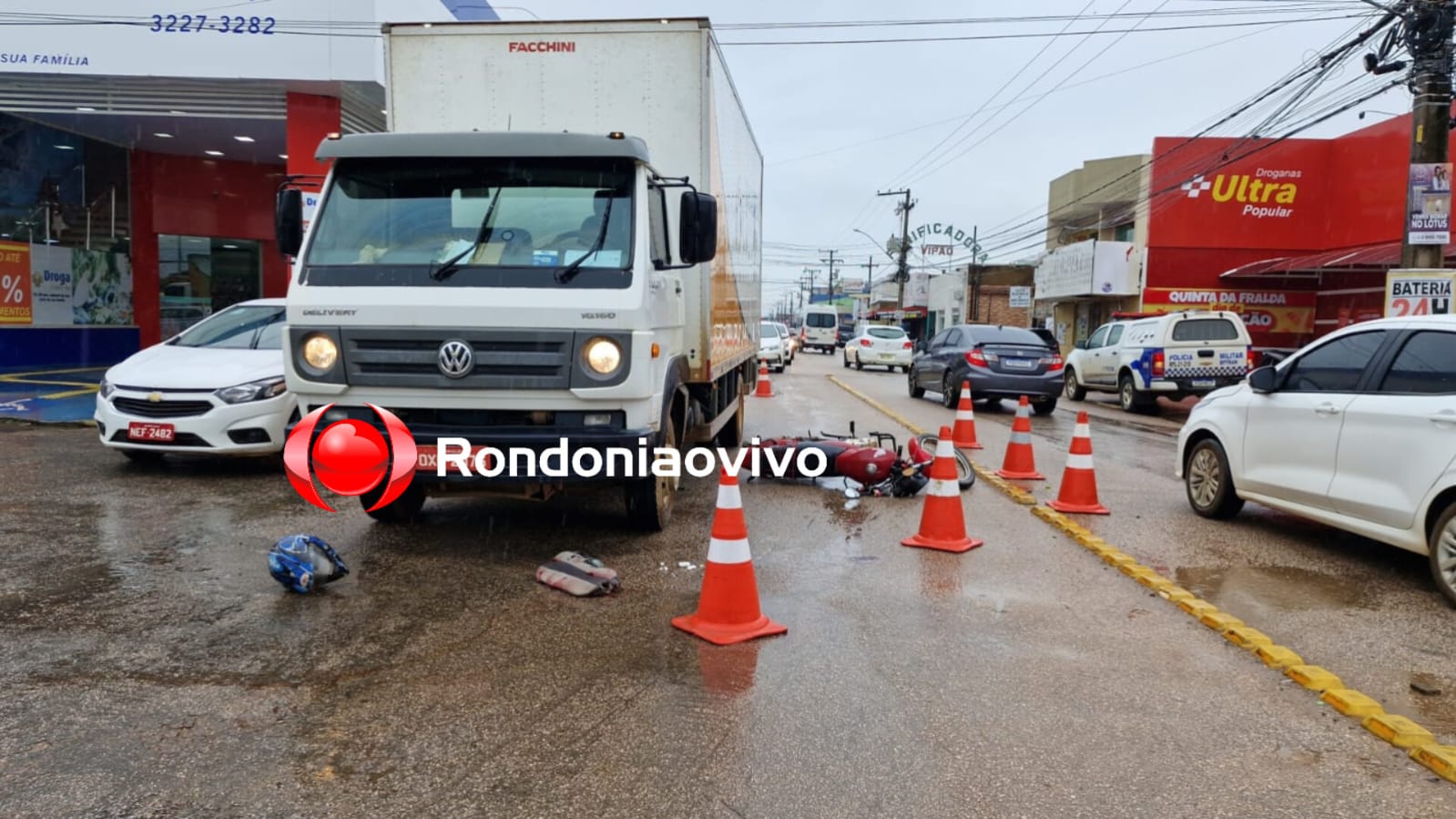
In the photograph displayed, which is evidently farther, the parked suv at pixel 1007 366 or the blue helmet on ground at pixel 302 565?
the parked suv at pixel 1007 366

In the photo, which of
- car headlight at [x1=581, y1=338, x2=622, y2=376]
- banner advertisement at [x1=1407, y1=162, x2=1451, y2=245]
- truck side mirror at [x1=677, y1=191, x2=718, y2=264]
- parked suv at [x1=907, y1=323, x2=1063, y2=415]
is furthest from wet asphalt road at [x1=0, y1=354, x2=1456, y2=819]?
parked suv at [x1=907, y1=323, x2=1063, y2=415]

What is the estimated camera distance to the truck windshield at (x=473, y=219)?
5.82 metres

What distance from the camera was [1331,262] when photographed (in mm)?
22500

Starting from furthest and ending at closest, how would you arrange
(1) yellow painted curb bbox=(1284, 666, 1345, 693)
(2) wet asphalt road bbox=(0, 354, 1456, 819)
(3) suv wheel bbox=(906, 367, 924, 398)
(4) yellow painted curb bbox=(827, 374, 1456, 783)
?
(3) suv wheel bbox=(906, 367, 924, 398), (1) yellow painted curb bbox=(1284, 666, 1345, 693), (4) yellow painted curb bbox=(827, 374, 1456, 783), (2) wet asphalt road bbox=(0, 354, 1456, 819)

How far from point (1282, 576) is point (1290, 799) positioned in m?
3.33

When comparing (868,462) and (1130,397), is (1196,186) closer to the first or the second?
(1130,397)

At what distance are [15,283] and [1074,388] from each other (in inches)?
865

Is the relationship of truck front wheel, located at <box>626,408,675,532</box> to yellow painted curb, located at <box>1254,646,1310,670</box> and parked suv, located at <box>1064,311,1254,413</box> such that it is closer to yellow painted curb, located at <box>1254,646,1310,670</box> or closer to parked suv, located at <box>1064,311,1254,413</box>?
yellow painted curb, located at <box>1254,646,1310,670</box>

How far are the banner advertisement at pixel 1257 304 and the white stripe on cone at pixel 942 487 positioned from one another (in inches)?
912

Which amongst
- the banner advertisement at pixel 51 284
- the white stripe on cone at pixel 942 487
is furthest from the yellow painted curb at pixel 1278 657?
the banner advertisement at pixel 51 284

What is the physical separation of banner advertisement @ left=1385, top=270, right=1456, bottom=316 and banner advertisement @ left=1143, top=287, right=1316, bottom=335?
49.6ft

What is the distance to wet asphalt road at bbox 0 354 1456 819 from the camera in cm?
328

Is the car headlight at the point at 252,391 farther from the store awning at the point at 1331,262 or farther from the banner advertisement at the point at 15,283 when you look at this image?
the store awning at the point at 1331,262

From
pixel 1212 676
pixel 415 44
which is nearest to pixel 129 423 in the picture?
pixel 415 44
